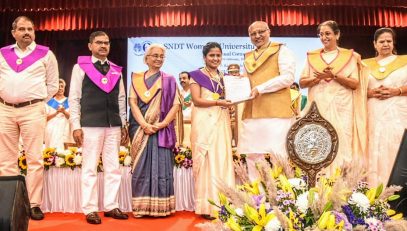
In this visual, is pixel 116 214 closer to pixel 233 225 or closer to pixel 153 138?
pixel 153 138

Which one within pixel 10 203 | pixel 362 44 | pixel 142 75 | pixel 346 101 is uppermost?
pixel 362 44

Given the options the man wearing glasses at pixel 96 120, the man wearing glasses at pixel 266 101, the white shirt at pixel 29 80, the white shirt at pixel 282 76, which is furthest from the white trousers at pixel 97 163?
the white shirt at pixel 282 76

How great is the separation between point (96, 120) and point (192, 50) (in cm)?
584

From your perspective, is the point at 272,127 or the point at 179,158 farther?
the point at 179,158

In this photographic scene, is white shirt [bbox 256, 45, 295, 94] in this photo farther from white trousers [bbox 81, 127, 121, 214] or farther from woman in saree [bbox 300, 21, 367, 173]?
white trousers [bbox 81, 127, 121, 214]

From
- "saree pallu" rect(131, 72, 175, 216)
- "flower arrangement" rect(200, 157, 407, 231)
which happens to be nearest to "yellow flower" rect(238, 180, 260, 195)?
"flower arrangement" rect(200, 157, 407, 231)

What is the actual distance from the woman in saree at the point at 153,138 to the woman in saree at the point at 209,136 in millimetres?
239

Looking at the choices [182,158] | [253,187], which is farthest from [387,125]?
[253,187]

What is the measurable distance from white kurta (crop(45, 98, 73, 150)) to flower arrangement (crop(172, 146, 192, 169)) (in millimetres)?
2937

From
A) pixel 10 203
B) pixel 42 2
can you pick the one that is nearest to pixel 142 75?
pixel 10 203

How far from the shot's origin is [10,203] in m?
1.83

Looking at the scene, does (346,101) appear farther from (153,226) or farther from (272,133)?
(153,226)

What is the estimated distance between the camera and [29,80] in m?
3.70

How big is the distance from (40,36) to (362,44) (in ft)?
21.3
